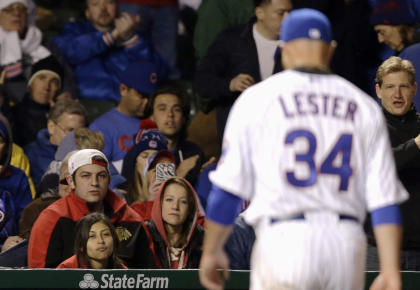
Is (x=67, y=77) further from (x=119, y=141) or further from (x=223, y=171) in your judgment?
(x=223, y=171)

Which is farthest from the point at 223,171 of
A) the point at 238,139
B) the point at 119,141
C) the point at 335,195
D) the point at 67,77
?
the point at 67,77

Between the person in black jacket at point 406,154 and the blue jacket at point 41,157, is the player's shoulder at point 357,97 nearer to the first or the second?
the person in black jacket at point 406,154

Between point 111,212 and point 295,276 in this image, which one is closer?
point 295,276

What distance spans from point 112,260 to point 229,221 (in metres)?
2.29

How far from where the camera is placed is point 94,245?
5766 mm

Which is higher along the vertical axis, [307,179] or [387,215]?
[307,179]

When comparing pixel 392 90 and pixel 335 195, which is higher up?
pixel 392 90

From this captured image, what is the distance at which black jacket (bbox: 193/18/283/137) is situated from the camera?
7602 millimetres

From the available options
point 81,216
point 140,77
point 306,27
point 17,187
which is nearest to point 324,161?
point 306,27

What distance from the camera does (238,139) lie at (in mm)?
3670

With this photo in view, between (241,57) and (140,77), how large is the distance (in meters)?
1.03

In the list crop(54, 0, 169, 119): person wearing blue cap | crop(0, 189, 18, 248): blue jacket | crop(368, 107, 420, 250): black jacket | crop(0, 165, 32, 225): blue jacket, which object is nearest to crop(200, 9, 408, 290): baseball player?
crop(368, 107, 420, 250): black jacket

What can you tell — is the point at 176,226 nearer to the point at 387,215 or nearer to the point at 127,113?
the point at 127,113

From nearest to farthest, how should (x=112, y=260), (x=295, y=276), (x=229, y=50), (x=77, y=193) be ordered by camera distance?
(x=295, y=276)
(x=112, y=260)
(x=77, y=193)
(x=229, y=50)
